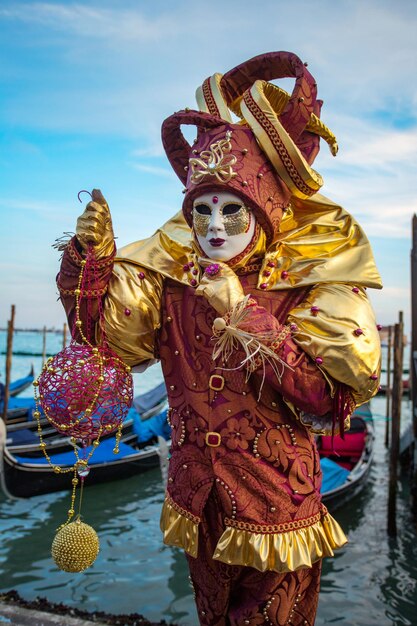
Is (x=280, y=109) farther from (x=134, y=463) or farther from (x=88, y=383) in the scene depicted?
(x=134, y=463)

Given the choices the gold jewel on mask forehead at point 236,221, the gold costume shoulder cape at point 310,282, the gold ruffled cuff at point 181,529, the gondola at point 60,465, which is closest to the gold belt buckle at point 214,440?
the gold ruffled cuff at point 181,529

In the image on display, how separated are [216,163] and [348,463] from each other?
24.7 ft

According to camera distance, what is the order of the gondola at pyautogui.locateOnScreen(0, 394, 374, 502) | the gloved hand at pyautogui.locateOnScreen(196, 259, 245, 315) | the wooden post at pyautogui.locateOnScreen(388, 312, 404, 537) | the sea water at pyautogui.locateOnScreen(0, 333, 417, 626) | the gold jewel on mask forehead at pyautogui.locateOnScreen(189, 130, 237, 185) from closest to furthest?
the gloved hand at pyautogui.locateOnScreen(196, 259, 245, 315)
the gold jewel on mask forehead at pyautogui.locateOnScreen(189, 130, 237, 185)
the sea water at pyautogui.locateOnScreen(0, 333, 417, 626)
the wooden post at pyautogui.locateOnScreen(388, 312, 404, 537)
the gondola at pyautogui.locateOnScreen(0, 394, 374, 502)

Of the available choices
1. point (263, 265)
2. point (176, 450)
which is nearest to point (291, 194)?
point (263, 265)

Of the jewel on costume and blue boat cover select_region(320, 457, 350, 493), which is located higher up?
the jewel on costume

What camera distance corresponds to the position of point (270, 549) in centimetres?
175

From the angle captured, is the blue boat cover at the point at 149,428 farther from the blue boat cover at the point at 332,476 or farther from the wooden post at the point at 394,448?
the wooden post at the point at 394,448

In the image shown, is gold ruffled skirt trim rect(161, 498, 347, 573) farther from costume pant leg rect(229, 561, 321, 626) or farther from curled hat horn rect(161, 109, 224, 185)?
curled hat horn rect(161, 109, 224, 185)

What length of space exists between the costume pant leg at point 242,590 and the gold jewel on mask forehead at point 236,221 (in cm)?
87

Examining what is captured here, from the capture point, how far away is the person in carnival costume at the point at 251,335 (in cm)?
169

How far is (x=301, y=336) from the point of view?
1694 mm

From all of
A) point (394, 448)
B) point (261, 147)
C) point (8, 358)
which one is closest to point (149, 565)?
point (394, 448)

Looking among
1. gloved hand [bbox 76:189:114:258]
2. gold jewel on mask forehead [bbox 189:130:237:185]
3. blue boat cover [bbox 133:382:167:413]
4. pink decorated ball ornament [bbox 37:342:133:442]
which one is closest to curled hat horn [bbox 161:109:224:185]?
gold jewel on mask forehead [bbox 189:130:237:185]

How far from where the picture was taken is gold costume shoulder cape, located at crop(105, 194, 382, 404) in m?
1.67
